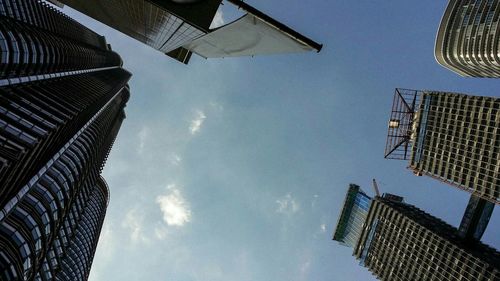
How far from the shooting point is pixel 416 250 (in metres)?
140

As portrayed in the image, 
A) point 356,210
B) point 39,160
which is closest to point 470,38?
point 356,210

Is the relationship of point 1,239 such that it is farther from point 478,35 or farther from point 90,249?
point 478,35

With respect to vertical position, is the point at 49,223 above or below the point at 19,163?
below

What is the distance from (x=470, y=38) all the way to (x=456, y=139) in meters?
40.1

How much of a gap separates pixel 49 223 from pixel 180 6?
169ft

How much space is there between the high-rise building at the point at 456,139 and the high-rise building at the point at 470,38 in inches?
691

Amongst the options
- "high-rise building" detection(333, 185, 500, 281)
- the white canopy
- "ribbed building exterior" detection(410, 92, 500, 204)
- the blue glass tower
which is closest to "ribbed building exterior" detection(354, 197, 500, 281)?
"high-rise building" detection(333, 185, 500, 281)

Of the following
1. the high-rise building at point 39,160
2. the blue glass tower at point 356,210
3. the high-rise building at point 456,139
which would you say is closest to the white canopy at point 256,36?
the high-rise building at point 39,160

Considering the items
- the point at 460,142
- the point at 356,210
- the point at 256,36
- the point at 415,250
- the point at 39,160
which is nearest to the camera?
the point at 256,36

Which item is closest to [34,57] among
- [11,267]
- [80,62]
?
[11,267]

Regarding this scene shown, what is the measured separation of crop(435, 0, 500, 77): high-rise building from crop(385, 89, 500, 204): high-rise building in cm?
1756

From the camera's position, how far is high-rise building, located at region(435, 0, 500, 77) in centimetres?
13638

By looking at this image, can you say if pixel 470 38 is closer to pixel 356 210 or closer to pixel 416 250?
pixel 416 250

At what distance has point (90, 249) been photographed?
397 ft
